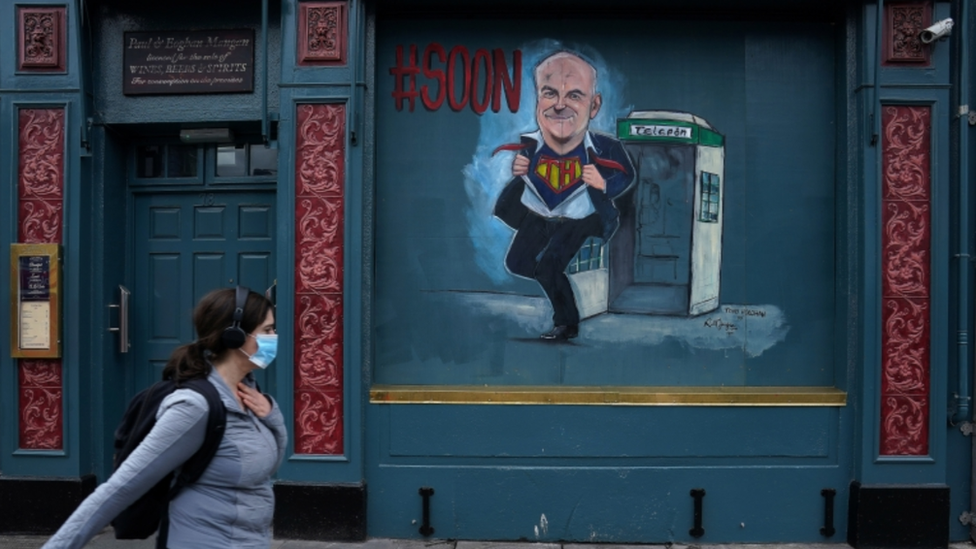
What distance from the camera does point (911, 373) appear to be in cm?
579

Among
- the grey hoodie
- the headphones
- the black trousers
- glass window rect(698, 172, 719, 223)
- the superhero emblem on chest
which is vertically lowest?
the grey hoodie

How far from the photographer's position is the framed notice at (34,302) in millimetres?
5988

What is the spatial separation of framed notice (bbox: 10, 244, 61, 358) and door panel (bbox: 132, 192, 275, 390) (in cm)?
62

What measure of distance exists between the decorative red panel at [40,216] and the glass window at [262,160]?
1354mm

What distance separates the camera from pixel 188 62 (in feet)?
20.4

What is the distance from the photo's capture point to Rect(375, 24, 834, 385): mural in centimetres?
613

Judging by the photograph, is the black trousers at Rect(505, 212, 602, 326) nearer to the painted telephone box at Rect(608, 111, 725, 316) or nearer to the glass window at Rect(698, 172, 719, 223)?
the painted telephone box at Rect(608, 111, 725, 316)

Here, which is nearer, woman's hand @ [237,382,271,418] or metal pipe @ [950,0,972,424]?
woman's hand @ [237,382,271,418]

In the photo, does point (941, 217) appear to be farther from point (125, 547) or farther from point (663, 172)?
A: point (125, 547)

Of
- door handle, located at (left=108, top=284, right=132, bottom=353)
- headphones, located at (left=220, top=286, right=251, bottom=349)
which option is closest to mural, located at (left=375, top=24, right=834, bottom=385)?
door handle, located at (left=108, top=284, right=132, bottom=353)

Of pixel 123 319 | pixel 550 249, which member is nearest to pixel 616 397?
pixel 550 249

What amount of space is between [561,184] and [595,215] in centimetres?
35

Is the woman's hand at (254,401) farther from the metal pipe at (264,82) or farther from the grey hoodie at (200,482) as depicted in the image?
the metal pipe at (264,82)

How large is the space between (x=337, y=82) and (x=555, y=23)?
5.57 ft
